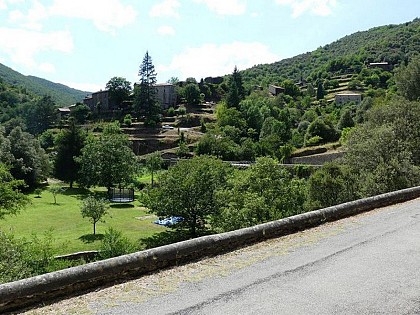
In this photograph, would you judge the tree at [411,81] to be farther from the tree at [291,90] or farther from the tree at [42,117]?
the tree at [291,90]

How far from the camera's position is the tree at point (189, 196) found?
101 feet

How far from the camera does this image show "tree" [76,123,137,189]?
5362 cm

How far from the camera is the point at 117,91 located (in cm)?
11388

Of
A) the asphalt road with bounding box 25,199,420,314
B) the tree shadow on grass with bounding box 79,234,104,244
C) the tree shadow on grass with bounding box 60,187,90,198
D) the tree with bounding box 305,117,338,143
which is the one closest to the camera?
the asphalt road with bounding box 25,199,420,314

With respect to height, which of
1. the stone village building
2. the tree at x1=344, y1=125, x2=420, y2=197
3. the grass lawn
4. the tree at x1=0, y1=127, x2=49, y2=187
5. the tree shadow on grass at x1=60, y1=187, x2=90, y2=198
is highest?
the stone village building

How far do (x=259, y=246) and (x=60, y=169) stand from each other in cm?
5574

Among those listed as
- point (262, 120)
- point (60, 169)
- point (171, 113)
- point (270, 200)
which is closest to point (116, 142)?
point (60, 169)

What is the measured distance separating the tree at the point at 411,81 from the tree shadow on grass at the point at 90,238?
3988cm

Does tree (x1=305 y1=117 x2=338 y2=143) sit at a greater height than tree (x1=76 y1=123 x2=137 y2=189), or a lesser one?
greater

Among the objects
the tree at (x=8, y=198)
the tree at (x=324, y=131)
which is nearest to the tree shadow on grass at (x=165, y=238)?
the tree at (x=8, y=198)

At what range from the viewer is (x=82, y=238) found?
29.9 metres

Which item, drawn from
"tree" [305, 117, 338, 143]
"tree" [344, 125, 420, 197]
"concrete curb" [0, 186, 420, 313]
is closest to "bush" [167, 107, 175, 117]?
"tree" [305, 117, 338, 143]

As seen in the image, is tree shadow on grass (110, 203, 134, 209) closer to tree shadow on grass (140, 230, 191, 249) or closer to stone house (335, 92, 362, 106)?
tree shadow on grass (140, 230, 191, 249)

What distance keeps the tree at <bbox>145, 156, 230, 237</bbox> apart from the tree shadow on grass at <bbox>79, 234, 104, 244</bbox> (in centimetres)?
440
